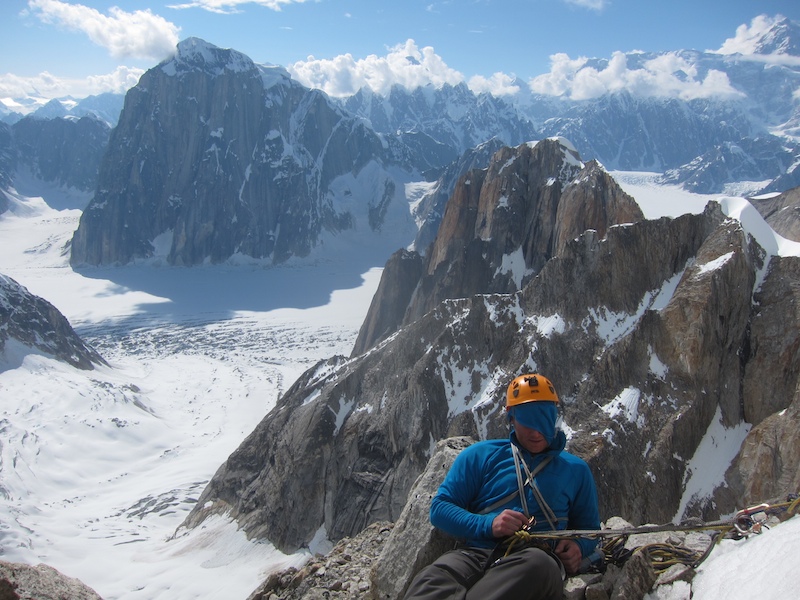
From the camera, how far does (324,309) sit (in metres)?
150

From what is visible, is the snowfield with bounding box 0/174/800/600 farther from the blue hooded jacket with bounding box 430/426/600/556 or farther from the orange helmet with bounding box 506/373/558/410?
the orange helmet with bounding box 506/373/558/410

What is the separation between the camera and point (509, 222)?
58531 mm

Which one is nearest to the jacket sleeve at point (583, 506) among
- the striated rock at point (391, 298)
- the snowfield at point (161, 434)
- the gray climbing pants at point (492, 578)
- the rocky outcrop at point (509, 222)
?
the gray climbing pants at point (492, 578)

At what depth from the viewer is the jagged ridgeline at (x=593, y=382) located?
25.9 m

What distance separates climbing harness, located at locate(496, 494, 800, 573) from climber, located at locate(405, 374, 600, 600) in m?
0.11

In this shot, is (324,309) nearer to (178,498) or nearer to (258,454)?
(178,498)

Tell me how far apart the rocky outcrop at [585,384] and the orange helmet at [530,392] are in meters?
16.6

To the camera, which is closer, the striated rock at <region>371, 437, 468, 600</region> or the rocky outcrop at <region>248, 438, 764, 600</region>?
the rocky outcrop at <region>248, 438, 764, 600</region>

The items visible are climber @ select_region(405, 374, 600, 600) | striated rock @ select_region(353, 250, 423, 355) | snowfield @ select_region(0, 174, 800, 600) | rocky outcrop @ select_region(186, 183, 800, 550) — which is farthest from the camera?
striated rock @ select_region(353, 250, 423, 355)

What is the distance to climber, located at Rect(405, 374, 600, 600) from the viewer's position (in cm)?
648

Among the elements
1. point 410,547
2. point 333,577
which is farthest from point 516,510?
point 333,577

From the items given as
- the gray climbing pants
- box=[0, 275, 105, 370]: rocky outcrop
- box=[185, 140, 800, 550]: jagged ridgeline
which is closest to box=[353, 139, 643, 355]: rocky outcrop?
box=[185, 140, 800, 550]: jagged ridgeline

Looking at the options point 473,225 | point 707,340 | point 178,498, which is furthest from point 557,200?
point 178,498

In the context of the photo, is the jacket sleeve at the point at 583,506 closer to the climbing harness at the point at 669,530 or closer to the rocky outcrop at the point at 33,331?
the climbing harness at the point at 669,530
